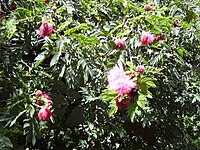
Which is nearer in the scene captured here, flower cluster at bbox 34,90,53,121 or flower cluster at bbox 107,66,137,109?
flower cluster at bbox 107,66,137,109

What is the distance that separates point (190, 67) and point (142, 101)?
1736 millimetres

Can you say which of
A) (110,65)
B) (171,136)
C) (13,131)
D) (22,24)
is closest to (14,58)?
(22,24)

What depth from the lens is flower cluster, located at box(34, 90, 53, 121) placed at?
73.7 inches

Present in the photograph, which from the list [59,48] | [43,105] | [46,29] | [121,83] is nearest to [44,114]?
[43,105]

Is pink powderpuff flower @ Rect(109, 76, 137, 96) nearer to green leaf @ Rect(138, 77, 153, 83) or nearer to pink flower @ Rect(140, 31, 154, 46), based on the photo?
green leaf @ Rect(138, 77, 153, 83)

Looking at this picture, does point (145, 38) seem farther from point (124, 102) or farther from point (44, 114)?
point (44, 114)

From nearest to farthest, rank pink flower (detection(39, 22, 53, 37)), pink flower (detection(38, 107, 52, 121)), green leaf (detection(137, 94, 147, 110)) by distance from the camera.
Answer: green leaf (detection(137, 94, 147, 110)) → pink flower (detection(38, 107, 52, 121)) → pink flower (detection(39, 22, 53, 37))

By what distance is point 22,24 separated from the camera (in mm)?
2285

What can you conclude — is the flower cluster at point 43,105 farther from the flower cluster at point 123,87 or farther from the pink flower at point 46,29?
the flower cluster at point 123,87

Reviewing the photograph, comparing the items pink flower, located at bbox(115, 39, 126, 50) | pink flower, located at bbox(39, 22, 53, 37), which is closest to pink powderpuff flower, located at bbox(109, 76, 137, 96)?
pink flower, located at bbox(115, 39, 126, 50)

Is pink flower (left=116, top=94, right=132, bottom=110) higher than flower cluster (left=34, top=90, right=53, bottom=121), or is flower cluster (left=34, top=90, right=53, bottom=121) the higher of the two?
pink flower (left=116, top=94, right=132, bottom=110)

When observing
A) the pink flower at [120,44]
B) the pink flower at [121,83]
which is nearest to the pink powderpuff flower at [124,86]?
the pink flower at [121,83]

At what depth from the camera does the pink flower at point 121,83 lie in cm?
144

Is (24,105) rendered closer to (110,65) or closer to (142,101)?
(110,65)
